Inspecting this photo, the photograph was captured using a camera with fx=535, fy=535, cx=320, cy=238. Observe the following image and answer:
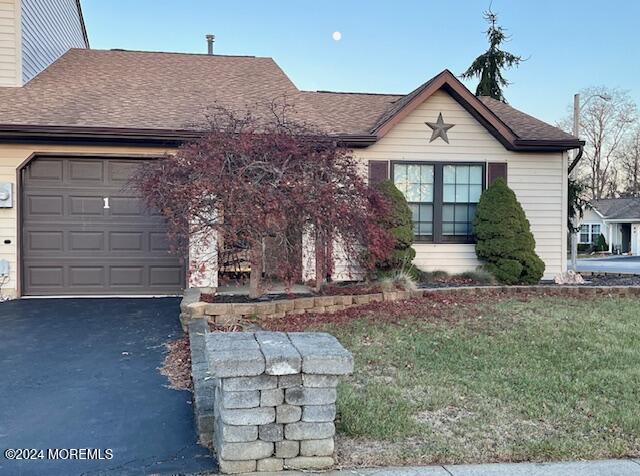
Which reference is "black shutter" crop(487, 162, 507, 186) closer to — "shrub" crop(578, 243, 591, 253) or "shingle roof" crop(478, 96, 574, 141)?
"shingle roof" crop(478, 96, 574, 141)

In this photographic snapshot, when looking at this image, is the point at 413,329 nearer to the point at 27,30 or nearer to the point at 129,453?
the point at 129,453

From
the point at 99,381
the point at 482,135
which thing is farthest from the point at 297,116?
the point at 99,381

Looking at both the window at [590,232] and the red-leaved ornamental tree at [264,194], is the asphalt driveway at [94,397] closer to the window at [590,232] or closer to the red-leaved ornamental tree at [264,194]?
the red-leaved ornamental tree at [264,194]

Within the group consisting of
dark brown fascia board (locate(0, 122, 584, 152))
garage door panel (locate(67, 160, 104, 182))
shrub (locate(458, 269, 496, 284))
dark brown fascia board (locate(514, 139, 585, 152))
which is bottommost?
shrub (locate(458, 269, 496, 284))

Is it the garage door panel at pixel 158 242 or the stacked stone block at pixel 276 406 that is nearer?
the stacked stone block at pixel 276 406

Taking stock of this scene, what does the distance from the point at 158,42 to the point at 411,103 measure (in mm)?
14025

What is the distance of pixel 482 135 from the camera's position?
11.2 metres

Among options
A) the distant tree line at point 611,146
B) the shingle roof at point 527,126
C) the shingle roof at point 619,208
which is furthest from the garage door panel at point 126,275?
the distant tree line at point 611,146

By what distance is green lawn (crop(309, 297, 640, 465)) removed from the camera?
3592 millimetres

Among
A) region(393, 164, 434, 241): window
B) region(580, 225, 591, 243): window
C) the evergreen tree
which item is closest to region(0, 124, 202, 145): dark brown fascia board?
region(393, 164, 434, 241): window

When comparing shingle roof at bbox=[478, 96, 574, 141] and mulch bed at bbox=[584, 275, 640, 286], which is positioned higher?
shingle roof at bbox=[478, 96, 574, 141]

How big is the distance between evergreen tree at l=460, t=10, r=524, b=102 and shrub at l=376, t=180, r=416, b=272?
44.8ft

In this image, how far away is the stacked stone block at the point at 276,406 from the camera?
3.12 m

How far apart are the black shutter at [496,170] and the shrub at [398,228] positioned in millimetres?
2043
